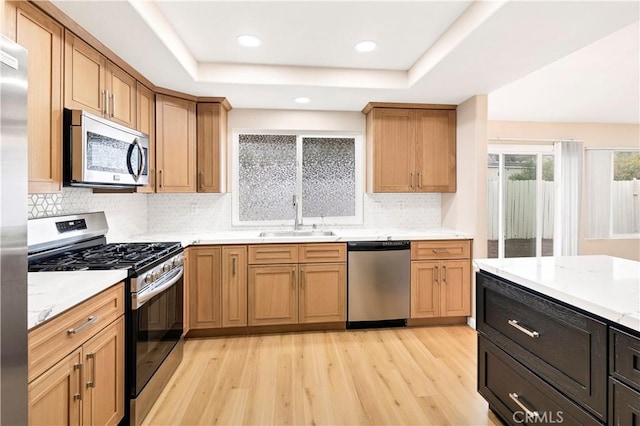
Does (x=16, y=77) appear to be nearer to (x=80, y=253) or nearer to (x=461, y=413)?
(x=80, y=253)

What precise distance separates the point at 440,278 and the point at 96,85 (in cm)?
328

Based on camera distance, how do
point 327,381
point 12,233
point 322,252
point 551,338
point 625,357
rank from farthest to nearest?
point 322,252 < point 327,381 < point 551,338 < point 625,357 < point 12,233

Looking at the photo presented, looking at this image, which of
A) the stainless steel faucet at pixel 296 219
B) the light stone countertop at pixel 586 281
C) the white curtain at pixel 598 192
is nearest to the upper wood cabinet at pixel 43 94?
the stainless steel faucet at pixel 296 219

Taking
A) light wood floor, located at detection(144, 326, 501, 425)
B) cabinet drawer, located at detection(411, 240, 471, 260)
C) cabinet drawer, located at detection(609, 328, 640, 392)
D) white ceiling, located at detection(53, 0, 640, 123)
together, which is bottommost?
light wood floor, located at detection(144, 326, 501, 425)

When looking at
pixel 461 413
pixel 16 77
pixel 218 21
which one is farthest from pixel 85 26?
pixel 461 413

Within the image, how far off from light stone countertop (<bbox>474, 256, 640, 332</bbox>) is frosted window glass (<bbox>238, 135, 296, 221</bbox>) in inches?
91.9

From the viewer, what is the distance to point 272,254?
121 inches

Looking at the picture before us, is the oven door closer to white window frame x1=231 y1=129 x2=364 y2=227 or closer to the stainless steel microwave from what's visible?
the stainless steel microwave

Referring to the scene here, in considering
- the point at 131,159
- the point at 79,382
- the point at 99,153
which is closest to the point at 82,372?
the point at 79,382

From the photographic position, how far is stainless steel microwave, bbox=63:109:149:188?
181cm

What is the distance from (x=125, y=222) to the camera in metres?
3.02

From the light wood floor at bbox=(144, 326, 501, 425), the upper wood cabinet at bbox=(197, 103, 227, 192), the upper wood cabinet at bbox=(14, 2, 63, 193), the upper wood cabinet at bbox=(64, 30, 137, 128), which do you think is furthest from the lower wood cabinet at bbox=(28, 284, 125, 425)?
the upper wood cabinet at bbox=(197, 103, 227, 192)

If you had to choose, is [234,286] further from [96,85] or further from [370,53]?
[370,53]

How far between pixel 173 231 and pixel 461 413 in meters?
3.09
